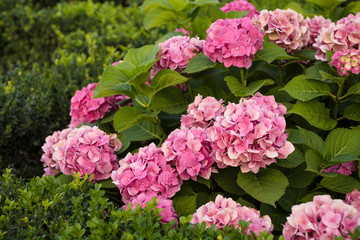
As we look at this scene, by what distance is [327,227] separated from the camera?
5.56 ft

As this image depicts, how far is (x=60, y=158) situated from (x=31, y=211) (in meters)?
0.51

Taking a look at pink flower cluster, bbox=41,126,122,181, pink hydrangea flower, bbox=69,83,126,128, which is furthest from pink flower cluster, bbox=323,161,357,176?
pink hydrangea flower, bbox=69,83,126,128

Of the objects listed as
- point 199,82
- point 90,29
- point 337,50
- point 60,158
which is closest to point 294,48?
point 337,50

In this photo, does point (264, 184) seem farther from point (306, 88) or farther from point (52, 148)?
point (52, 148)

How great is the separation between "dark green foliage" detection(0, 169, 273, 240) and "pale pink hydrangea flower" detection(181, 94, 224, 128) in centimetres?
54

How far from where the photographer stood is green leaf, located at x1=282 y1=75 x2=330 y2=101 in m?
2.41

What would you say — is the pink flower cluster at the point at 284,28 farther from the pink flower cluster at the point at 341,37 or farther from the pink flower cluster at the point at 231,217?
the pink flower cluster at the point at 231,217

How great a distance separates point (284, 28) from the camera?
104 inches

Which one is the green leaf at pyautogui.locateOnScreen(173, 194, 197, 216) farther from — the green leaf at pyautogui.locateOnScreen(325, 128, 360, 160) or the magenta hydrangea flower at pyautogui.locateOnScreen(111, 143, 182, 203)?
the green leaf at pyautogui.locateOnScreen(325, 128, 360, 160)

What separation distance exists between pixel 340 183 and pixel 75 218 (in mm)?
1320

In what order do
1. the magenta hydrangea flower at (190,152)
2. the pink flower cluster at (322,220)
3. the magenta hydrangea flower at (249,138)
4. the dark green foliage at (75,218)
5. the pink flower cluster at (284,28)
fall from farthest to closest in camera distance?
the pink flower cluster at (284,28), the magenta hydrangea flower at (190,152), the magenta hydrangea flower at (249,138), the dark green foliage at (75,218), the pink flower cluster at (322,220)

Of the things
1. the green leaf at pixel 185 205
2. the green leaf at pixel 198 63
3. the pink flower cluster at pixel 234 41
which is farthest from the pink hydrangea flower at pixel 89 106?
the green leaf at pixel 185 205

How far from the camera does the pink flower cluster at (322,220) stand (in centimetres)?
168

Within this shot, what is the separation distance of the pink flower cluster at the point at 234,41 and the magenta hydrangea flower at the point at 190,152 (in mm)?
467
